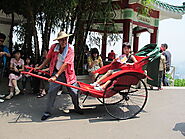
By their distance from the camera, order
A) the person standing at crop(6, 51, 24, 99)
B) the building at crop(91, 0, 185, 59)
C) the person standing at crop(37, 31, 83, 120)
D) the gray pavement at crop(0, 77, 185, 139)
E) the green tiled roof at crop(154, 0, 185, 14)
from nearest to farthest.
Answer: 1. the gray pavement at crop(0, 77, 185, 139)
2. the person standing at crop(37, 31, 83, 120)
3. the person standing at crop(6, 51, 24, 99)
4. the building at crop(91, 0, 185, 59)
5. the green tiled roof at crop(154, 0, 185, 14)

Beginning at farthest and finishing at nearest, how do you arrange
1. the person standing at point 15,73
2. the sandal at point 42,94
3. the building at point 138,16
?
the building at point 138,16, the sandal at point 42,94, the person standing at point 15,73

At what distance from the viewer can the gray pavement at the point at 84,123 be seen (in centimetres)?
277

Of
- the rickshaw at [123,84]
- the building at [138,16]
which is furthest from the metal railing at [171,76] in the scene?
the rickshaw at [123,84]

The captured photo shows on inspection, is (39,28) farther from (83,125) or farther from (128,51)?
(83,125)

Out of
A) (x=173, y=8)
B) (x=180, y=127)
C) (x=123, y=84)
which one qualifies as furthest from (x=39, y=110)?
(x=173, y=8)

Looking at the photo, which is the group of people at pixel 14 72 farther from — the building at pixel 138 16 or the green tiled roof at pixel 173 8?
the green tiled roof at pixel 173 8

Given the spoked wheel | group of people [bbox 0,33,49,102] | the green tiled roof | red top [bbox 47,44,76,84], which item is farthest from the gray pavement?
the green tiled roof

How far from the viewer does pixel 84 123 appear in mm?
3184

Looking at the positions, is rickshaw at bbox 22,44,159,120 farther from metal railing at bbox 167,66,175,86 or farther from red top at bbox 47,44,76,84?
metal railing at bbox 167,66,175,86

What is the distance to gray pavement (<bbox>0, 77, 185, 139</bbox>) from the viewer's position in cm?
277

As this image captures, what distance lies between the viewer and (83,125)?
3102 millimetres

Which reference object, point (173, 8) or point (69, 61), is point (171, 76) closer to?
point (173, 8)

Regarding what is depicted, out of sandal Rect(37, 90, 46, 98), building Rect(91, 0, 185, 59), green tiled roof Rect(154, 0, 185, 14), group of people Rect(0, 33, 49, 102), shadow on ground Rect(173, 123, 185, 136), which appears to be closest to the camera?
shadow on ground Rect(173, 123, 185, 136)

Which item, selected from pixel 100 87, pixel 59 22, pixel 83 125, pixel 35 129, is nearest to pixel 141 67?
pixel 100 87
